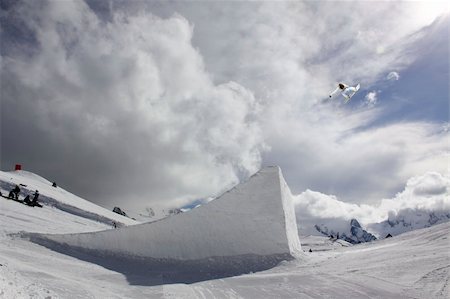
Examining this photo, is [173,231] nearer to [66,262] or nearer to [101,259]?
[101,259]

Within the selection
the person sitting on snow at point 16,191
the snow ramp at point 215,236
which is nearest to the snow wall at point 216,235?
the snow ramp at point 215,236

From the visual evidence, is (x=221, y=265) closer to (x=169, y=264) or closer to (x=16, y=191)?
(x=169, y=264)

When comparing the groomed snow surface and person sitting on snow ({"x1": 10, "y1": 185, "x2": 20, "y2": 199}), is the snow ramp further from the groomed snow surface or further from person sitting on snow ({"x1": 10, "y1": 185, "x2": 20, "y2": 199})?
person sitting on snow ({"x1": 10, "y1": 185, "x2": 20, "y2": 199})

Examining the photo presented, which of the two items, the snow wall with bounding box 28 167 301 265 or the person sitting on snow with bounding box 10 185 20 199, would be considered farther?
the person sitting on snow with bounding box 10 185 20 199

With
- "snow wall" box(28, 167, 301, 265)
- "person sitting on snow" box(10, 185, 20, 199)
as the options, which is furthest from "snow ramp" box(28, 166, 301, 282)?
"person sitting on snow" box(10, 185, 20, 199)

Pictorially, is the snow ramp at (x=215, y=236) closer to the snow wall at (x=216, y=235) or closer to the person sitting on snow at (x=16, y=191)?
the snow wall at (x=216, y=235)

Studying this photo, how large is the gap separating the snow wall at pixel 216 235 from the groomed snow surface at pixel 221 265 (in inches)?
1.9

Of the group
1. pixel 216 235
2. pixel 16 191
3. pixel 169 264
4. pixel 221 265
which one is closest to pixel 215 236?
pixel 216 235

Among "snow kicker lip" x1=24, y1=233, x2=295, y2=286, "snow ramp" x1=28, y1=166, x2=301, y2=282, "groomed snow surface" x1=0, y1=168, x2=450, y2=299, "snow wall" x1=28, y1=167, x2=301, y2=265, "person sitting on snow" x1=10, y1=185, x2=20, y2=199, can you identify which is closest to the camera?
"groomed snow surface" x1=0, y1=168, x2=450, y2=299

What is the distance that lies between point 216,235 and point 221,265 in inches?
64.0

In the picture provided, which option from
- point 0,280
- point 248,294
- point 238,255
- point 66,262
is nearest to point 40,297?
point 0,280

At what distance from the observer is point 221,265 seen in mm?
16734

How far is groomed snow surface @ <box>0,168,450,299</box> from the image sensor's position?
11070 millimetres

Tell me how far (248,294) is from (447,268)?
613 centimetres
